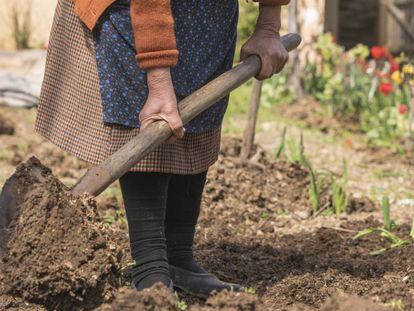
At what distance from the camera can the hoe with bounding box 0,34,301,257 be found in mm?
2678

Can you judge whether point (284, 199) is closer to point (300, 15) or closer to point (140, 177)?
point (140, 177)

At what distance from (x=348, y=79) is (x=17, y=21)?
4100mm

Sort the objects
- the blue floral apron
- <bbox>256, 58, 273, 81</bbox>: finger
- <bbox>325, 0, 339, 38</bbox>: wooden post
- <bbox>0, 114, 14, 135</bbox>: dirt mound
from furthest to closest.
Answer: <bbox>325, 0, 339, 38</bbox>: wooden post < <bbox>0, 114, 14, 135</bbox>: dirt mound < <bbox>256, 58, 273, 81</bbox>: finger < the blue floral apron

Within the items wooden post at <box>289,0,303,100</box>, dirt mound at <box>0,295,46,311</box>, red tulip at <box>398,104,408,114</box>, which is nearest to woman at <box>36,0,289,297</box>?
dirt mound at <box>0,295,46,311</box>

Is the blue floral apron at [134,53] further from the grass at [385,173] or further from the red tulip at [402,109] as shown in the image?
the red tulip at [402,109]

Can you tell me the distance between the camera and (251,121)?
5.08 m

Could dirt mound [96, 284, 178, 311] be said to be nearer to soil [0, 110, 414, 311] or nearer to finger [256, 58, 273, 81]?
soil [0, 110, 414, 311]

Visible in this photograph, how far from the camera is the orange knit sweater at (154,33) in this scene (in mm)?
2633

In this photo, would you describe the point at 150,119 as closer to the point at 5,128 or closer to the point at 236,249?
the point at 236,249

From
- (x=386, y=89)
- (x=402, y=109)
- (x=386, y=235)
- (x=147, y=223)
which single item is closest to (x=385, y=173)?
(x=402, y=109)

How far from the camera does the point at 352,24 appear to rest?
1354cm

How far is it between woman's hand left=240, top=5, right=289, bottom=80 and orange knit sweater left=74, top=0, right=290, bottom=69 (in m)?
0.48

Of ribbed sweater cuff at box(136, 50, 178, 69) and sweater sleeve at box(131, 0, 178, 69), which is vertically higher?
sweater sleeve at box(131, 0, 178, 69)

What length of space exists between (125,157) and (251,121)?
2.46 metres
